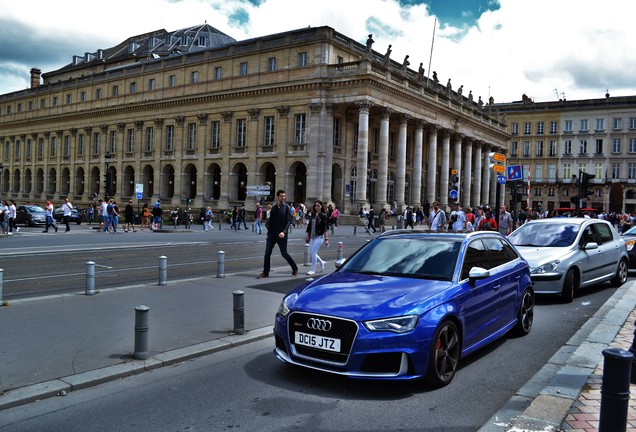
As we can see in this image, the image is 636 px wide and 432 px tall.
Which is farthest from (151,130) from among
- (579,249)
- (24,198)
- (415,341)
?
(415,341)

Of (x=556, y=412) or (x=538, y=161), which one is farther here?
(x=538, y=161)

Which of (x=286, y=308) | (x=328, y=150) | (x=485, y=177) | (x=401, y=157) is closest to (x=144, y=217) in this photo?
(x=328, y=150)

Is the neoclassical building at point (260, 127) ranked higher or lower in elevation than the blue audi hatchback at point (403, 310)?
higher

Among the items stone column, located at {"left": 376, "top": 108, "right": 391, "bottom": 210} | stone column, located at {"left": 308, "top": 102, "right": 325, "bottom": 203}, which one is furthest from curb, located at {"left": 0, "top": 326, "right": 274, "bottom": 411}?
stone column, located at {"left": 376, "top": 108, "right": 391, "bottom": 210}

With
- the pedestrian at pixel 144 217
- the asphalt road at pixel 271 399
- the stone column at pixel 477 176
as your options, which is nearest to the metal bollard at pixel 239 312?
the asphalt road at pixel 271 399

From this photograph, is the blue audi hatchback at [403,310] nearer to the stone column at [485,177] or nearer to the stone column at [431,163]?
the stone column at [431,163]

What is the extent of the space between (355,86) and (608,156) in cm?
5437

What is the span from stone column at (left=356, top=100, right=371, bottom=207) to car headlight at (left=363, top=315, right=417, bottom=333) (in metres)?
40.9

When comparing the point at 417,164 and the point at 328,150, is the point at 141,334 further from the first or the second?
the point at 417,164

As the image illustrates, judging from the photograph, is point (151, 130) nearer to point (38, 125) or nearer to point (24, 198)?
point (38, 125)

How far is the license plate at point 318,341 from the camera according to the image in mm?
5289

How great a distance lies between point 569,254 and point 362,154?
120 ft

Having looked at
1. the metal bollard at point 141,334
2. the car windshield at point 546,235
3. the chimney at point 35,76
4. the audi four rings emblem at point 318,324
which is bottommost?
the metal bollard at point 141,334

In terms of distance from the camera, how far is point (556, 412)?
480 centimetres
